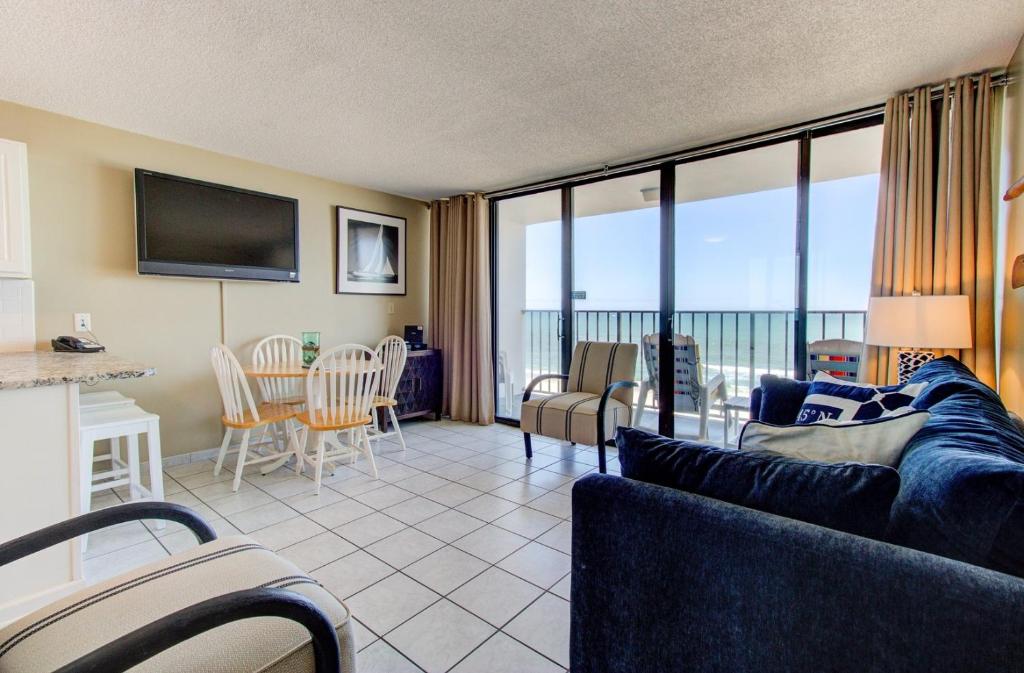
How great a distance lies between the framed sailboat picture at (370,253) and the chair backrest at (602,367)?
84.1 inches

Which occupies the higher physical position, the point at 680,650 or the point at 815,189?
the point at 815,189

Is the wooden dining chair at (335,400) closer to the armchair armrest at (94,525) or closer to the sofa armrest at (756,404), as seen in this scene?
the armchair armrest at (94,525)

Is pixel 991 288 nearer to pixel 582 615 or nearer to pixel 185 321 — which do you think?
pixel 582 615

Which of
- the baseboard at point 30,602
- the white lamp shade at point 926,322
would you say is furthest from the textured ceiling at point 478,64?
the baseboard at point 30,602

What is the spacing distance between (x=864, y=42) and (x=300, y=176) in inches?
155

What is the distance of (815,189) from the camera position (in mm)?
3127

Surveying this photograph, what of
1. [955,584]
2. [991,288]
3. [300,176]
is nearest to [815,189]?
[991,288]

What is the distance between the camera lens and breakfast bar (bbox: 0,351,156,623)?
1.58 metres

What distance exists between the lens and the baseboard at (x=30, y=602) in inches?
62.9

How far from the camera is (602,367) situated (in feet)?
12.1

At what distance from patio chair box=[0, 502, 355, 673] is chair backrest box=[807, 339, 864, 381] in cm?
322

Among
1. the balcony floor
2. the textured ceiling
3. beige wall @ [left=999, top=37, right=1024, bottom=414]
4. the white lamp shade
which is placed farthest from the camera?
the balcony floor

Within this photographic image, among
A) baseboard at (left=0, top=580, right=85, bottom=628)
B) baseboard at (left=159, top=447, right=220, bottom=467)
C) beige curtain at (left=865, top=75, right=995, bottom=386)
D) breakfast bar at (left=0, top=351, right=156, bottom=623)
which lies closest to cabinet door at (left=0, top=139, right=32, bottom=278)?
breakfast bar at (left=0, top=351, right=156, bottom=623)

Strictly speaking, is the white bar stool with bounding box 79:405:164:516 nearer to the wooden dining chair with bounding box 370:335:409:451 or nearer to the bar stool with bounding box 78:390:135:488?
the bar stool with bounding box 78:390:135:488
